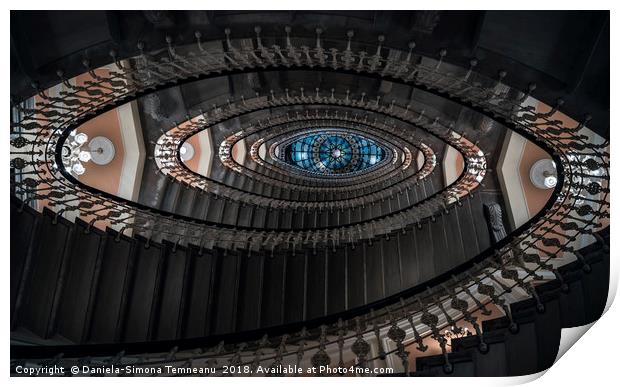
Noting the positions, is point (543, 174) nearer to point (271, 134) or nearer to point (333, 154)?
point (271, 134)

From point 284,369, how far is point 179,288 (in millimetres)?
3087

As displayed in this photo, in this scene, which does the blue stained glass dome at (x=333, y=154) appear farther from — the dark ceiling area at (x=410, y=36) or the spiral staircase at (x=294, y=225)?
the dark ceiling area at (x=410, y=36)

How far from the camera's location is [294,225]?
9.21m

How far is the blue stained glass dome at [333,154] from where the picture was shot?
2130cm

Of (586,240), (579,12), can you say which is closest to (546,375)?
(586,240)

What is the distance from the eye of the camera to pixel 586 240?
3840 millimetres

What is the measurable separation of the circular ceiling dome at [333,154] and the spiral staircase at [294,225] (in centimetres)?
1161

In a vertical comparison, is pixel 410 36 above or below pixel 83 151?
above

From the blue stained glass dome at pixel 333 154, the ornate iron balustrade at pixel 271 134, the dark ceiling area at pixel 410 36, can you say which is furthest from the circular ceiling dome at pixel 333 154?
the dark ceiling area at pixel 410 36

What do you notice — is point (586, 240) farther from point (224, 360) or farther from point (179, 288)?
point (179, 288)

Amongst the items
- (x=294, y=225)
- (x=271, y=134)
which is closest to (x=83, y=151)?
(x=294, y=225)
